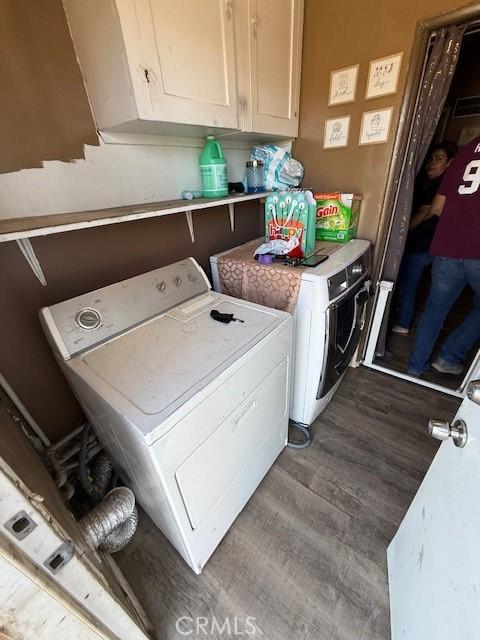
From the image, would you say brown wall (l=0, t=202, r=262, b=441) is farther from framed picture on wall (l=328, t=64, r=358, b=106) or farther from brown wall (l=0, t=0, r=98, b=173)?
framed picture on wall (l=328, t=64, r=358, b=106)

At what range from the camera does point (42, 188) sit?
1.11 m

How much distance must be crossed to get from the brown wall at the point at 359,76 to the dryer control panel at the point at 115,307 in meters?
1.27

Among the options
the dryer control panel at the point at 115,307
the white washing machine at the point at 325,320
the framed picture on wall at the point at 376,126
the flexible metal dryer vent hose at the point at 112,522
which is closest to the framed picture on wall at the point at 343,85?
the framed picture on wall at the point at 376,126

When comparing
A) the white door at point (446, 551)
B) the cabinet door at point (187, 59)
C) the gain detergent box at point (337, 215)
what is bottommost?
the white door at point (446, 551)

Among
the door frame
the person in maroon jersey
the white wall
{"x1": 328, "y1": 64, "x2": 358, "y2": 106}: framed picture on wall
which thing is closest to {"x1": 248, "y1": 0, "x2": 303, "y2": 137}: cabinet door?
{"x1": 328, "y1": 64, "x2": 358, "y2": 106}: framed picture on wall

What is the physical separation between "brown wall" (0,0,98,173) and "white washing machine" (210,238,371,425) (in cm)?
94

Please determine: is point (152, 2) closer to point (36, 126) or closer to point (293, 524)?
point (36, 126)

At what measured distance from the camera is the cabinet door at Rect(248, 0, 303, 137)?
4.61 feet

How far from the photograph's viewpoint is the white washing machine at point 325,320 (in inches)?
53.3

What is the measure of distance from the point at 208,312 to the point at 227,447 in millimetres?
611

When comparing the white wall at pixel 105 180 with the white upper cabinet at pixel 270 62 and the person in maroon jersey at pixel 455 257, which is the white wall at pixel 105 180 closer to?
the white upper cabinet at pixel 270 62

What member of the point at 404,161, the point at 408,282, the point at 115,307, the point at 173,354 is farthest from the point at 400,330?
the point at 115,307

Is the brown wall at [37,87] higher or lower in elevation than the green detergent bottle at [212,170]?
higher

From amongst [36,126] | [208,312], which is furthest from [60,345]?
[36,126]
